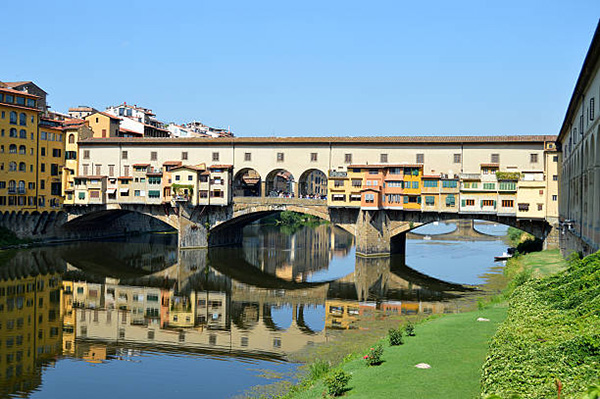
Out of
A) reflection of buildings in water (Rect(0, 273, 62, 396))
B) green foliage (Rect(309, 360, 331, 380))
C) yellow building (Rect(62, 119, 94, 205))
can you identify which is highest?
yellow building (Rect(62, 119, 94, 205))

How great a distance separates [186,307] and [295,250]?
→ 30.2m

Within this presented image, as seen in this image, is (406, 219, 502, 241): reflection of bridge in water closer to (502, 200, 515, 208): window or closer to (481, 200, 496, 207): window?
(481, 200, 496, 207): window

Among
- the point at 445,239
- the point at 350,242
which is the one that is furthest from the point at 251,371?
the point at 445,239

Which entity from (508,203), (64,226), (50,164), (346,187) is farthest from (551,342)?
(64,226)

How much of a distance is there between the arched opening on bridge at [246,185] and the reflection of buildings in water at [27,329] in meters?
27.0

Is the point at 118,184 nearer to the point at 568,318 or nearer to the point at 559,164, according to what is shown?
the point at 559,164

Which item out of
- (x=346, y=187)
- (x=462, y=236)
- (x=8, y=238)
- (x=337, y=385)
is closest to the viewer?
(x=337, y=385)

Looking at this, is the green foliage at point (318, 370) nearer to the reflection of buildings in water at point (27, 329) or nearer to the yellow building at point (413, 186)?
the reflection of buildings in water at point (27, 329)

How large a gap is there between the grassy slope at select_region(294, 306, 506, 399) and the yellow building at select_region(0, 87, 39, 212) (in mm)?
50600

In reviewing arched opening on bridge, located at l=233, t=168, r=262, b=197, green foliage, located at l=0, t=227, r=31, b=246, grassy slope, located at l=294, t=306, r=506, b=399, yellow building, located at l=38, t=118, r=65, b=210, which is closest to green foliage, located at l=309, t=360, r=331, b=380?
grassy slope, located at l=294, t=306, r=506, b=399

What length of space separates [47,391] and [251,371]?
23.6 ft

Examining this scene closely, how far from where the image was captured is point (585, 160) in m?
29.7

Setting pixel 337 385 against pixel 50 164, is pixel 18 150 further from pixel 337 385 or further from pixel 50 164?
pixel 337 385

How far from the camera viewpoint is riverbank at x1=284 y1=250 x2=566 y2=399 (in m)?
14.6
